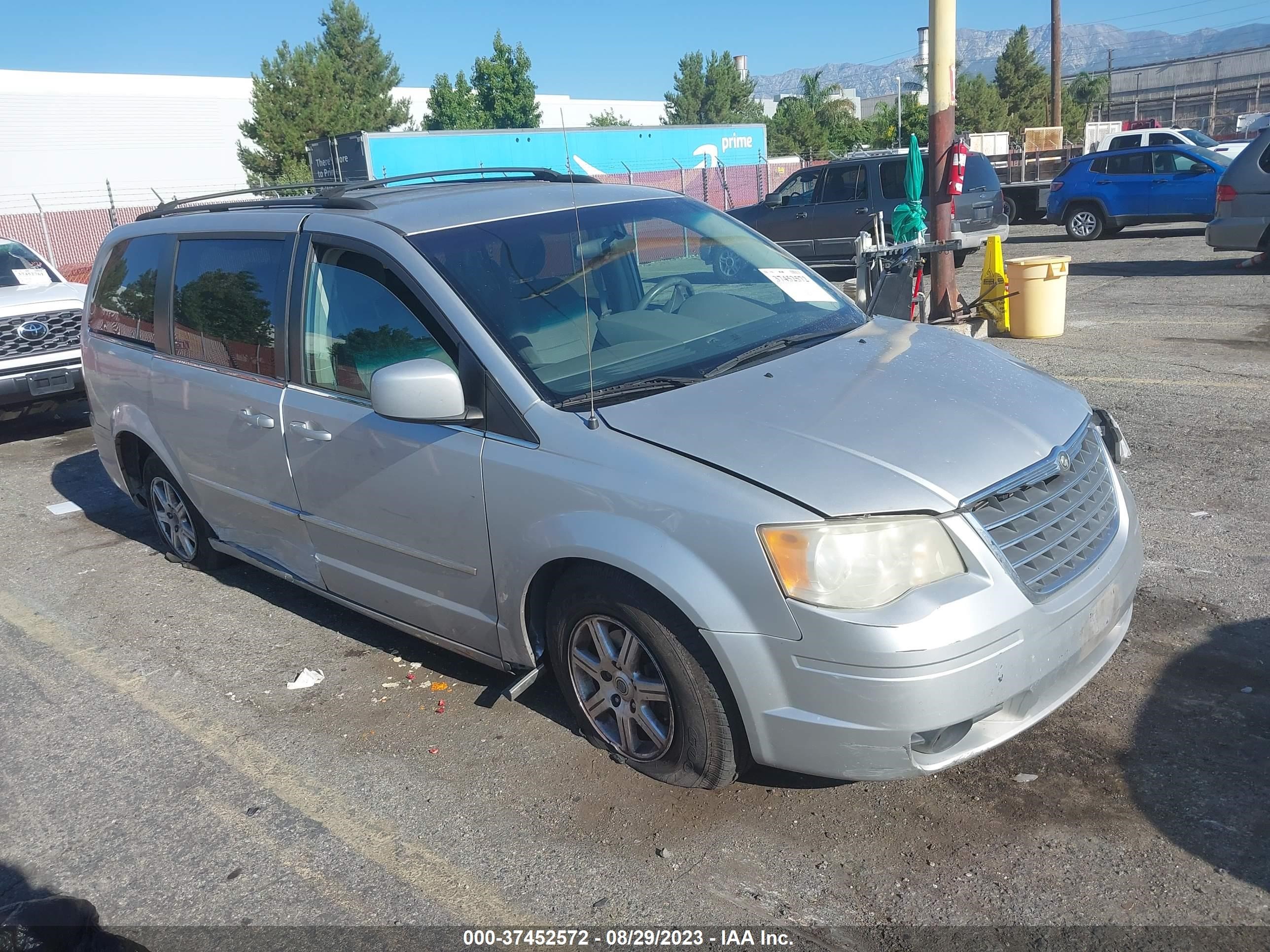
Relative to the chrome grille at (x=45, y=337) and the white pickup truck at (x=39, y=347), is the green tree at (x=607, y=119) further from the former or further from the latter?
the chrome grille at (x=45, y=337)

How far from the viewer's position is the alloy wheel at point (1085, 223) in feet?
63.1

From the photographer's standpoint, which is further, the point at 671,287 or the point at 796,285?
the point at 796,285

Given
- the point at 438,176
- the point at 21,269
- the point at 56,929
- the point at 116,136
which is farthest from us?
the point at 116,136

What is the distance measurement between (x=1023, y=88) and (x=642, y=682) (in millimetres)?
57202

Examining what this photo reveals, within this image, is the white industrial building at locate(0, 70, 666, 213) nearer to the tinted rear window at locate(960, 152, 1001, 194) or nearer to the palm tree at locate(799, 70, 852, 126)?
the palm tree at locate(799, 70, 852, 126)

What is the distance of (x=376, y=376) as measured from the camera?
3.44 m

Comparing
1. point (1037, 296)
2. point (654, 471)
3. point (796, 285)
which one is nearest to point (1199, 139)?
point (1037, 296)

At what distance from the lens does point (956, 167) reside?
10625 millimetres

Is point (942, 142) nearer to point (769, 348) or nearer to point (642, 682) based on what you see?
point (769, 348)

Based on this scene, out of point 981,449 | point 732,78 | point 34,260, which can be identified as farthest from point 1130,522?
point 732,78

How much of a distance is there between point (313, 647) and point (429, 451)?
1.57m

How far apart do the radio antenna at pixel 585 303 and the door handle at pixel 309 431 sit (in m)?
1.13

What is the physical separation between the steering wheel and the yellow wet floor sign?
6.97 meters

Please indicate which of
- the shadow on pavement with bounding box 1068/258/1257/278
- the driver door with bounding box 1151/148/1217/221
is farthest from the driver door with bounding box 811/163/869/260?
the driver door with bounding box 1151/148/1217/221
